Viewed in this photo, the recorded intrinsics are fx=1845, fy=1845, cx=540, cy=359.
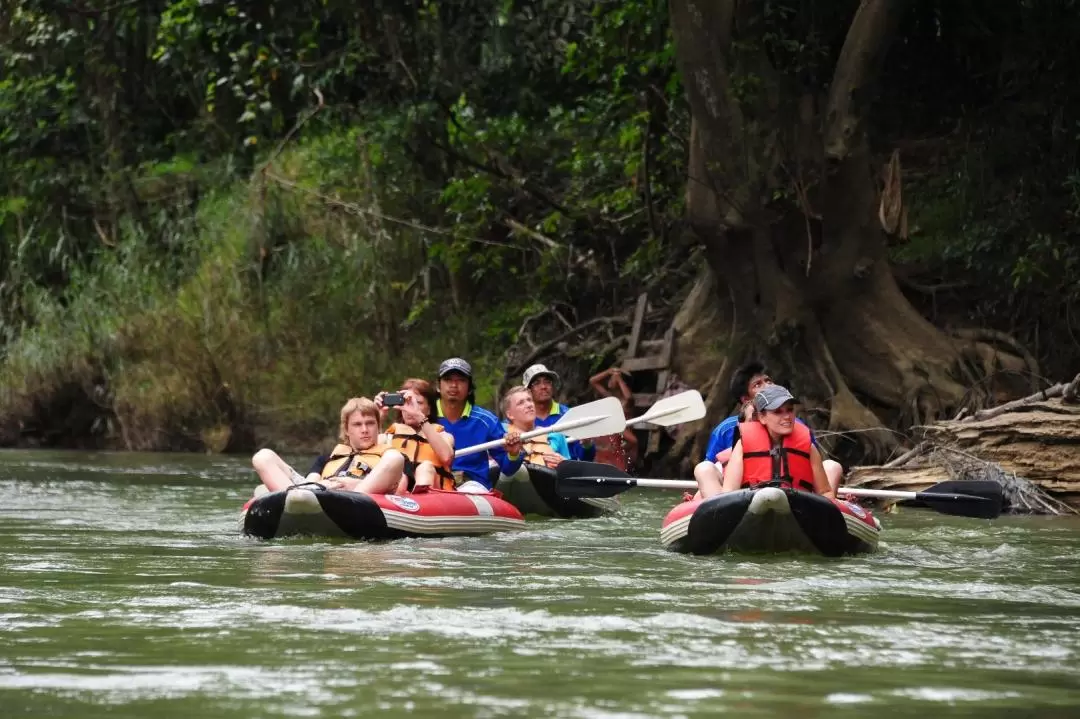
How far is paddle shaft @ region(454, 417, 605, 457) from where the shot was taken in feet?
37.8

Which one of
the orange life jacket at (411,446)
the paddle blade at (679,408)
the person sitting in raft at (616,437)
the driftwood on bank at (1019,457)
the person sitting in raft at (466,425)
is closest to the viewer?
the orange life jacket at (411,446)

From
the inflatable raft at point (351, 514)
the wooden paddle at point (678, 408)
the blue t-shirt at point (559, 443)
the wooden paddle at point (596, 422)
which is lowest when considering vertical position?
the inflatable raft at point (351, 514)

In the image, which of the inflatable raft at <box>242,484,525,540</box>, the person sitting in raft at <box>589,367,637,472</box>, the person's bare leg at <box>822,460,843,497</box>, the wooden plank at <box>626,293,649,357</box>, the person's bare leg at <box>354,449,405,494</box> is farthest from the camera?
the wooden plank at <box>626,293,649,357</box>

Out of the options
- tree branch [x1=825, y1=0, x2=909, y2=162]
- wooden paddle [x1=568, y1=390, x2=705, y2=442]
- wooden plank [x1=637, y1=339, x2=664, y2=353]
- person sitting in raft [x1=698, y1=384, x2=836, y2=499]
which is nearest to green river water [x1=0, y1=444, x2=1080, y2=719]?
person sitting in raft [x1=698, y1=384, x2=836, y2=499]

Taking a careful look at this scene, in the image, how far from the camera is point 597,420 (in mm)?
12375

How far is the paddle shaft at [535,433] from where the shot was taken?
11516 mm

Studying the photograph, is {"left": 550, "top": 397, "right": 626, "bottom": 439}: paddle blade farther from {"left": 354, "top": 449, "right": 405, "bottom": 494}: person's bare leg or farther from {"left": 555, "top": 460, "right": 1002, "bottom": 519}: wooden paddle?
{"left": 354, "top": 449, "right": 405, "bottom": 494}: person's bare leg

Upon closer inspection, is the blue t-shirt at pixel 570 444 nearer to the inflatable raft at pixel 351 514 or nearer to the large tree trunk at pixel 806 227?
the large tree trunk at pixel 806 227

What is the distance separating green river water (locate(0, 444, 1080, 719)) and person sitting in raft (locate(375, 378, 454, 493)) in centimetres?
62

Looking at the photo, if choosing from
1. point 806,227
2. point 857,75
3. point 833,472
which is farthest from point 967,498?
point 806,227

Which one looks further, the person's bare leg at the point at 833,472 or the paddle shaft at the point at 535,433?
the paddle shaft at the point at 535,433

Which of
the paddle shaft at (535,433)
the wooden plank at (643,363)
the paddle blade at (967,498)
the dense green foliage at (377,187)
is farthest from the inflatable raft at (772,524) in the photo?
the wooden plank at (643,363)

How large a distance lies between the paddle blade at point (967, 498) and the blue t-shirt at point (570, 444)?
351cm

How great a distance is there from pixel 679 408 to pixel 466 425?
1733 millimetres
